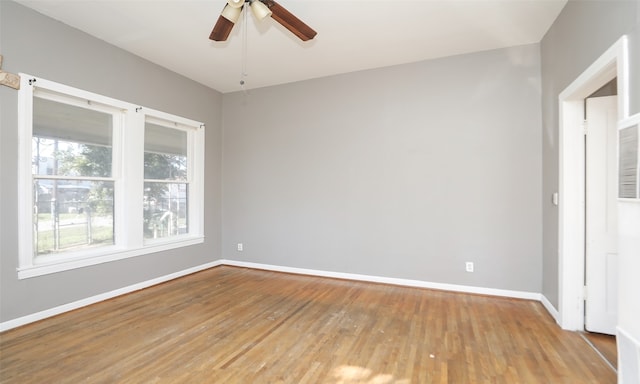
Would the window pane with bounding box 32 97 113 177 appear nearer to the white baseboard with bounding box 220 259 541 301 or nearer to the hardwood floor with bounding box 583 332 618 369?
the white baseboard with bounding box 220 259 541 301

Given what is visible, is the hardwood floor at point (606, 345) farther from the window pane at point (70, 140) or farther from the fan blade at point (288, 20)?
the window pane at point (70, 140)

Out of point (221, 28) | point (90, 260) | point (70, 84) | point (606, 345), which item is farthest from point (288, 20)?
point (606, 345)

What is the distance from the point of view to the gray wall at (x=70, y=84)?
2459 mm

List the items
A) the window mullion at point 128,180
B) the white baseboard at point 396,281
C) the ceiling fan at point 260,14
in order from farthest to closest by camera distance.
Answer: the window mullion at point 128,180 → the white baseboard at point 396,281 → the ceiling fan at point 260,14

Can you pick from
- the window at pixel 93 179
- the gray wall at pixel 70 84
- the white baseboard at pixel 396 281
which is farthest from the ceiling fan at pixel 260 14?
A: the white baseboard at pixel 396 281

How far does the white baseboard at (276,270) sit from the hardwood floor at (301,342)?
9 centimetres

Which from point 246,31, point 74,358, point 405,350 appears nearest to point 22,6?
point 246,31

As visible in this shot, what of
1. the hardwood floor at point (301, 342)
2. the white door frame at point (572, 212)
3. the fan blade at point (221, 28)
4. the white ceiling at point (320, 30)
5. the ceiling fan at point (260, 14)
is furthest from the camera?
the white ceiling at point (320, 30)

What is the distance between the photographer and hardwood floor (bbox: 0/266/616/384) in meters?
1.89

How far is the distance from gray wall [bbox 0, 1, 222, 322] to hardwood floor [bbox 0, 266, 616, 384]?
26 cm

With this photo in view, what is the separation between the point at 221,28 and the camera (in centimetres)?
221

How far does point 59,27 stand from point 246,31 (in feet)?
6.06

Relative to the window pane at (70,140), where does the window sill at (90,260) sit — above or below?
below

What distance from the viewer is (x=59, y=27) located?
280cm
